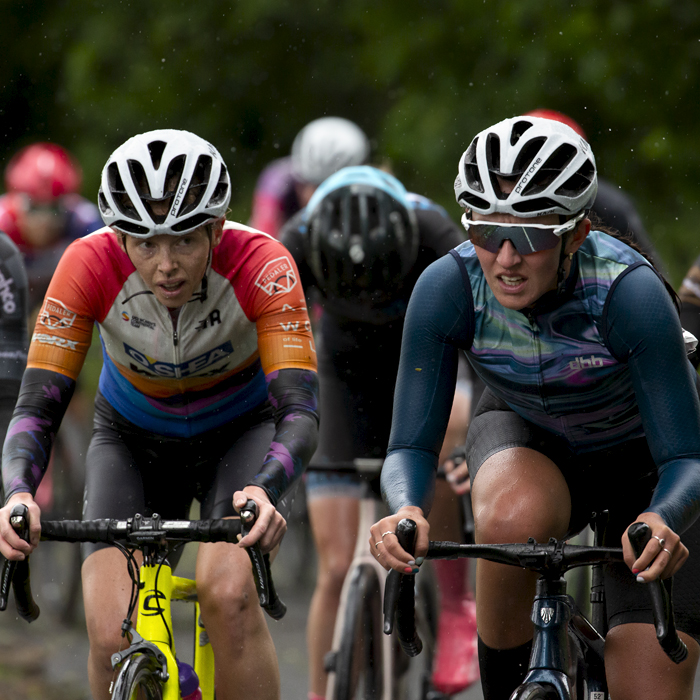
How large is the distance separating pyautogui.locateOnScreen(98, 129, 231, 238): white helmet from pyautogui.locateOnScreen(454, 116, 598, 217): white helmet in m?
0.97

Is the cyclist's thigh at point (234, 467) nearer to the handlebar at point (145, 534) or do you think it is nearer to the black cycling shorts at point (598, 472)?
the handlebar at point (145, 534)

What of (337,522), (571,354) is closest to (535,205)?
(571,354)

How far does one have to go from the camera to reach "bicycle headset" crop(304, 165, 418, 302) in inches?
217

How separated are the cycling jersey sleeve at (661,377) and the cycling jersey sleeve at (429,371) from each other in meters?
0.47

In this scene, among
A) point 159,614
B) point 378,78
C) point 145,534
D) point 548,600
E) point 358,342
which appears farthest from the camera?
point 378,78

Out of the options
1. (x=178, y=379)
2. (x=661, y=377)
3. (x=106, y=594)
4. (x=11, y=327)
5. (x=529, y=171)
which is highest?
(x=11, y=327)

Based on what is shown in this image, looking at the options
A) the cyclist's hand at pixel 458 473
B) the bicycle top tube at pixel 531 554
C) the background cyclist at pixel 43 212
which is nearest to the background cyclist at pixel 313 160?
the background cyclist at pixel 43 212

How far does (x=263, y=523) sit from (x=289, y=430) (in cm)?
53

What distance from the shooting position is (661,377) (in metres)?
3.31

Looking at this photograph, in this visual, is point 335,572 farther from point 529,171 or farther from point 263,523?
point 529,171

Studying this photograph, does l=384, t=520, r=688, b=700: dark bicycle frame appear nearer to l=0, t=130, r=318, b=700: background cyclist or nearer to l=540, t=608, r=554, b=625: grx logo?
l=540, t=608, r=554, b=625: grx logo

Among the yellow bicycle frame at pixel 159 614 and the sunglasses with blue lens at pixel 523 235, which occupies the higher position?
the sunglasses with blue lens at pixel 523 235

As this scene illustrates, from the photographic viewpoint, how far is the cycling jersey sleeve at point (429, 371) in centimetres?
355

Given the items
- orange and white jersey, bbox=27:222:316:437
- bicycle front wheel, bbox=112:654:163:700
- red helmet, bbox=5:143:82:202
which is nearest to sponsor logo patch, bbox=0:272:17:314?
orange and white jersey, bbox=27:222:316:437
